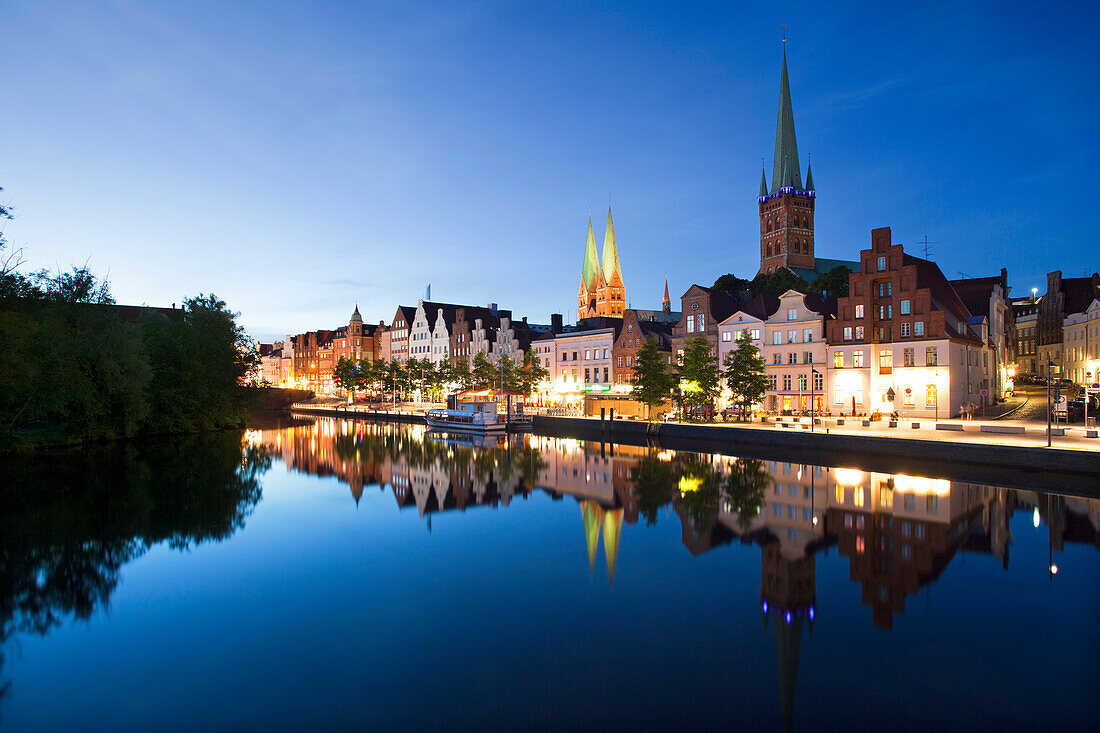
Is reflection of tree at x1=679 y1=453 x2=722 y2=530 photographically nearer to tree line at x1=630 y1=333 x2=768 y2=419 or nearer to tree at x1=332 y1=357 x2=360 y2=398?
tree line at x1=630 y1=333 x2=768 y2=419

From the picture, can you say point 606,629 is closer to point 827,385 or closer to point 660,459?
point 660,459

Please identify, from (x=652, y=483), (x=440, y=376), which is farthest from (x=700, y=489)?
(x=440, y=376)

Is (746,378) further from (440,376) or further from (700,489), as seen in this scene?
(440,376)

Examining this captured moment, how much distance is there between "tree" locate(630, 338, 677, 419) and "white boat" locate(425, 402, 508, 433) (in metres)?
14.4

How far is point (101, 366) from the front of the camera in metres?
44.8

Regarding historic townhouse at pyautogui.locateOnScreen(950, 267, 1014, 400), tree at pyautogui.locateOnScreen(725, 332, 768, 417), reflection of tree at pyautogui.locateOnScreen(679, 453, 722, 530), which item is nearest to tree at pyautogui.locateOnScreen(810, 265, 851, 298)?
historic townhouse at pyautogui.locateOnScreen(950, 267, 1014, 400)

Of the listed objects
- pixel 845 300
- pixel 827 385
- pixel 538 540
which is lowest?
pixel 538 540

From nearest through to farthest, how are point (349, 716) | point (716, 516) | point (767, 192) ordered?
1. point (349, 716)
2. point (716, 516)
3. point (767, 192)

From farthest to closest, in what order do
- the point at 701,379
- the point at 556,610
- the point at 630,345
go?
the point at 630,345, the point at 701,379, the point at 556,610

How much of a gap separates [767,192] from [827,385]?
101 m

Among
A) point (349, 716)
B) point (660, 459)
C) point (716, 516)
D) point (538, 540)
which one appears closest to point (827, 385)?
point (660, 459)

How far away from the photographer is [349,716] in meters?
9.72

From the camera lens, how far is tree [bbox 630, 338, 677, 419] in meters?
57.4

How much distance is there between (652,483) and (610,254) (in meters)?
141
